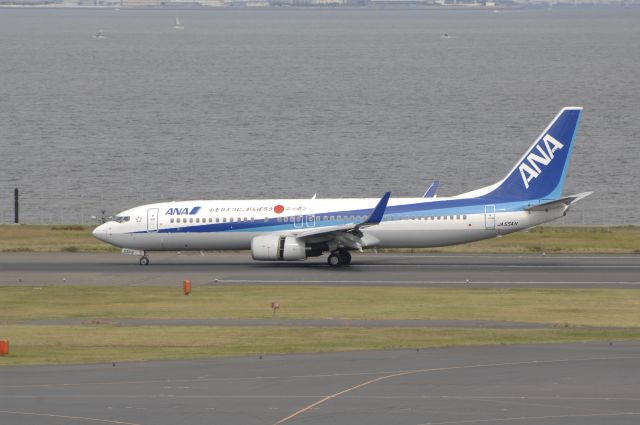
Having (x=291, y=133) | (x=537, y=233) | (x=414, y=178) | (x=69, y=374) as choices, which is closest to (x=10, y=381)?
(x=69, y=374)

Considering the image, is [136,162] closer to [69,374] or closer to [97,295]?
[97,295]

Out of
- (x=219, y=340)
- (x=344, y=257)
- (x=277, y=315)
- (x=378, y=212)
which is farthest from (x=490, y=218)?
(x=219, y=340)

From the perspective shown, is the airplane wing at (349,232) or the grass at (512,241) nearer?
the airplane wing at (349,232)

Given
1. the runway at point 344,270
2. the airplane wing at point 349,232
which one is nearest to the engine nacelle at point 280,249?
the airplane wing at point 349,232

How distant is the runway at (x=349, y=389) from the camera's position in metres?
31.8

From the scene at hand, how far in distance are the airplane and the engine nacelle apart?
0.05 m

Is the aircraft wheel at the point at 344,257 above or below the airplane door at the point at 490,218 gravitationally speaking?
below

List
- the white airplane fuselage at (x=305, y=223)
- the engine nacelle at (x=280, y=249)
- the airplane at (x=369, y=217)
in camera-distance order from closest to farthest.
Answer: the engine nacelle at (x=280, y=249) < the airplane at (x=369, y=217) < the white airplane fuselage at (x=305, y=223)

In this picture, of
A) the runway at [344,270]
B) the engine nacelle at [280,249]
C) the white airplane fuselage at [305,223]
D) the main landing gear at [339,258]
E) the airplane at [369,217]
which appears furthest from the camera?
the main landing gear at [339,258]

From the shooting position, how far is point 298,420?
31375mm

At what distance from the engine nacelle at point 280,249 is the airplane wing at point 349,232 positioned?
51 centimetres

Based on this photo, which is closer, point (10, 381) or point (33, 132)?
point (10, 381)

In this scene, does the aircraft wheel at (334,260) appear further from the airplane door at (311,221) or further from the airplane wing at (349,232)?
the airplane door at (311,221)

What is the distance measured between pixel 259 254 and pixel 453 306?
55.3 ft
